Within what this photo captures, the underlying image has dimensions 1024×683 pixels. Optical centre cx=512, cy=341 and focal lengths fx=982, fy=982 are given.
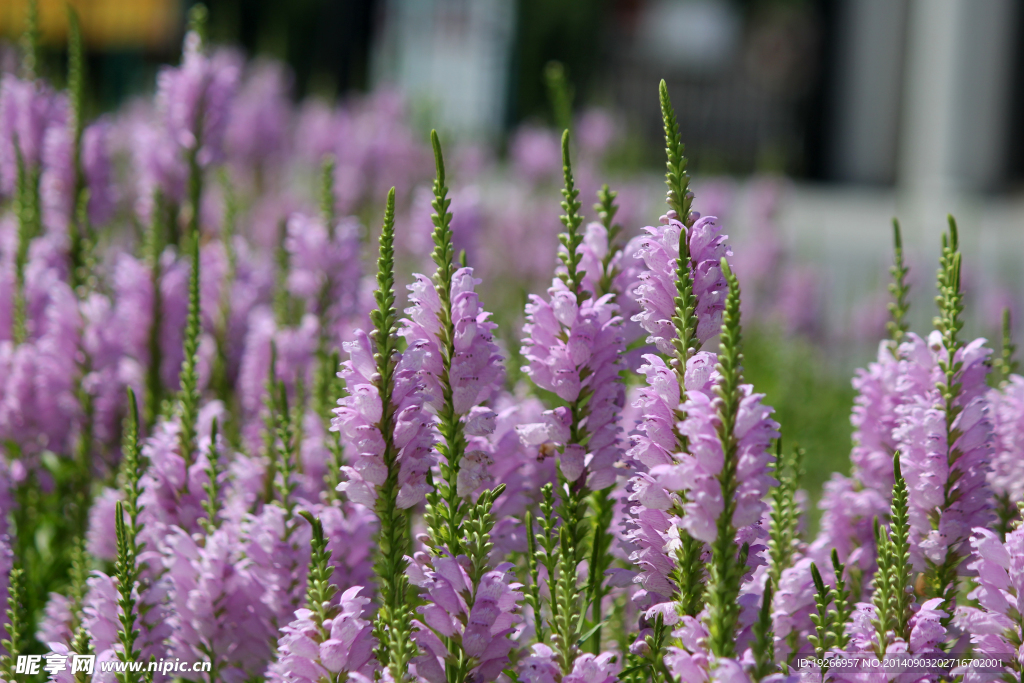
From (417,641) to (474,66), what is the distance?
744 inches

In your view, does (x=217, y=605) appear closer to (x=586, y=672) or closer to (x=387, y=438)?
(x=387, y=438)

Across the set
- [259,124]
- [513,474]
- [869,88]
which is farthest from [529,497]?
[869,88]

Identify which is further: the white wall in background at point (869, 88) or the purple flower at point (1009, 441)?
the white wall in background at point (869, 88)

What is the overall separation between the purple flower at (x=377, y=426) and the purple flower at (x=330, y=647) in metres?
0.16

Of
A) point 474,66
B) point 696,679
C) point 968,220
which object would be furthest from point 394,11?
point 696,679

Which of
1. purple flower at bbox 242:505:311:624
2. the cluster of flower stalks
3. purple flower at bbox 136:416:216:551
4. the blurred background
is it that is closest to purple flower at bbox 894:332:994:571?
the cluster of flower stalks

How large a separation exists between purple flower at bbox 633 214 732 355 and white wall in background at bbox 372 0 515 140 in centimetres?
1671

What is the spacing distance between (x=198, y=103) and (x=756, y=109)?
2090 centimetres

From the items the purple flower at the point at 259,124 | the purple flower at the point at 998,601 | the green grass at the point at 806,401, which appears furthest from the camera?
the purple flower at the point at 259,124

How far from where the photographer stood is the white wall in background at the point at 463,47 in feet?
60.6

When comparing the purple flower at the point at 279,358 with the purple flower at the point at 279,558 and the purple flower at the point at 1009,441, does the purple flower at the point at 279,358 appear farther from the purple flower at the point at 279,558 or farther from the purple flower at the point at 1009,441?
the purple flower at the point at 1009,441

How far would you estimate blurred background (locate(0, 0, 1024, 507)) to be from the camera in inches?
230

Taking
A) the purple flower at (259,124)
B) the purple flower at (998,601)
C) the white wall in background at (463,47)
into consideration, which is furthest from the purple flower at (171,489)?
the white wall in background at (463,47)

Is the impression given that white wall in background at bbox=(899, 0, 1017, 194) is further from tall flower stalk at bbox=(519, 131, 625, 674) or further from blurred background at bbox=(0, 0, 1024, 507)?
tall flower stalk at bbox=(519, 131, 625, 674)
